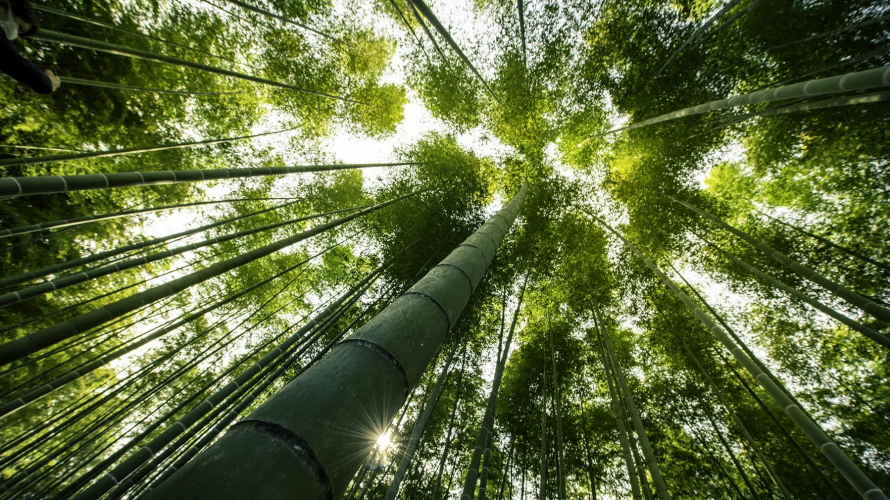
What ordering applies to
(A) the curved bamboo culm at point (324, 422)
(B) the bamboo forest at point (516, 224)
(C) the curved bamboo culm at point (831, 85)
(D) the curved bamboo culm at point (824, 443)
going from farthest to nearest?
(B) the bamboo forest at point (516, 224), (D) the curved bamboo culm at point (824, 443), (C) the curved bamboo culm at point (831, 85), (A) the curved bamboo culm at point (324, 422)

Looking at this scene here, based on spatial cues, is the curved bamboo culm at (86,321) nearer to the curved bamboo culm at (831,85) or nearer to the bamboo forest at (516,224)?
the bamboo forest at (516,224)

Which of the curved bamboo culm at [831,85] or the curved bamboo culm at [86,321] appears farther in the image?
the curved bamboo culm at [86,321]

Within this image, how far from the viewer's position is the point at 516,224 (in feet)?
20.4

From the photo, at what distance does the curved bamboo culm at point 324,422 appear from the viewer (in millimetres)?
504

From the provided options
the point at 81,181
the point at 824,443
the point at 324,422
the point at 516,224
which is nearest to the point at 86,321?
the point at 81,181

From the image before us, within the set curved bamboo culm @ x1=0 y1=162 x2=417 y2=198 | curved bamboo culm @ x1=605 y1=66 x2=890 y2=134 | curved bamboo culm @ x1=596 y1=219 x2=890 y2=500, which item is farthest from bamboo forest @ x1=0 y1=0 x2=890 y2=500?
curved bamboo culm @ x1=605 y1=66 x2=890 y2=134

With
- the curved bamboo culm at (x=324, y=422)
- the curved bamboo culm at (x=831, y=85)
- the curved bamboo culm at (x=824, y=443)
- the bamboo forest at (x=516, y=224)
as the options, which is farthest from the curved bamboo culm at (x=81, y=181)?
the curved bamboo culm at (x=824, y=443)

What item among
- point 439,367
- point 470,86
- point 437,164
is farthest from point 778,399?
point 470,86

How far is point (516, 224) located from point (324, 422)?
5869 mm

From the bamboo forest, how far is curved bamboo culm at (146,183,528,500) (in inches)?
47.8

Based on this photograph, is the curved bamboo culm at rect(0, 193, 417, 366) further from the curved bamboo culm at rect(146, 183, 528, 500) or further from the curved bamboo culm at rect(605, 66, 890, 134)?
the curved bamboo culm at rect(605, 66, 890, 134)

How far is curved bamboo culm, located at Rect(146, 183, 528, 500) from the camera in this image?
0.50 meters

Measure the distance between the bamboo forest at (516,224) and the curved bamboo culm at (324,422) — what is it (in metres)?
1.21

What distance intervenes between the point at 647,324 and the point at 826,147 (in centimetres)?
336
